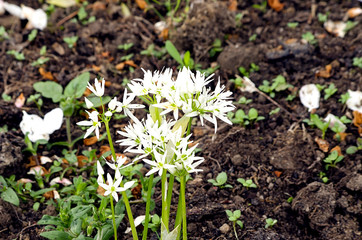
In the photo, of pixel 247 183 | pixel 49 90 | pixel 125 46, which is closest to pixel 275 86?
pixel 247 183

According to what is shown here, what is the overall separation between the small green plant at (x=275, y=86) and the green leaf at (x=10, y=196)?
Result: 1843mm

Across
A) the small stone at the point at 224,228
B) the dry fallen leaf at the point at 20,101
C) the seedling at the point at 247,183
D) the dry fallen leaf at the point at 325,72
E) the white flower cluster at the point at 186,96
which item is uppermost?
the white flower cluster at the point at 186,96

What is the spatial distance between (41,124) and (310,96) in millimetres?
1860

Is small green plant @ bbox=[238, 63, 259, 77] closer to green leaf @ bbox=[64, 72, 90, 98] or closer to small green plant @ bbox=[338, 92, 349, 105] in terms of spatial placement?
small green plant @ bbox=[338, 92, 349, 105]

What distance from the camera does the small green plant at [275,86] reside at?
3.31 meters

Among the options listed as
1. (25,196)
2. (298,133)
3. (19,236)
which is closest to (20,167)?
(25,196)

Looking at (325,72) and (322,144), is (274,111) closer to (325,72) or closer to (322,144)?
(322,144)

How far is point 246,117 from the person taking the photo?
3.03m

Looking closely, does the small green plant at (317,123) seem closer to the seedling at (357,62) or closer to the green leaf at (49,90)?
the seedling at (357,62)

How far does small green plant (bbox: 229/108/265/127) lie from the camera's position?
9.90ft

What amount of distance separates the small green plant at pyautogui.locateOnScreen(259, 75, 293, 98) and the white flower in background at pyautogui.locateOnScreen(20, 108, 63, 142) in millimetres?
1456

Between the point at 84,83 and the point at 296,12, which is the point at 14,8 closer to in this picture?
the point at 84,83

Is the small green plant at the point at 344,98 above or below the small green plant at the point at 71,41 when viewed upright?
below

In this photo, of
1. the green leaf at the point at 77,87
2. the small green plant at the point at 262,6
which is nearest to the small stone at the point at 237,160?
the green leaf at the point at 77,87
